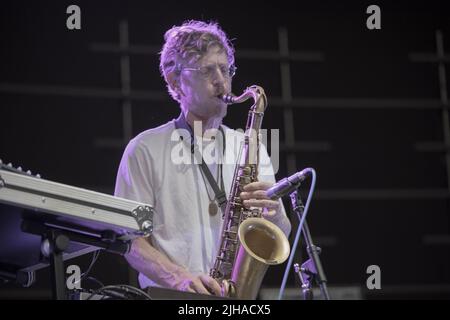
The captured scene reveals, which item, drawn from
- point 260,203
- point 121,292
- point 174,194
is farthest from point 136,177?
point 121,292

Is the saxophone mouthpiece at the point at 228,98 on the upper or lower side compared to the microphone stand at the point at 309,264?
upper

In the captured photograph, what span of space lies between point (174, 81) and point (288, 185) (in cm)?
104

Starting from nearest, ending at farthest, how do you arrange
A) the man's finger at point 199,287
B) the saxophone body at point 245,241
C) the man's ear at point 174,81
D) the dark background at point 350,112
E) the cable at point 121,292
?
the cable at point 121,292
the man's finger at point 199,287
the saxophone body at point 245,241
the man's ear at point 174,81
the dark background at point 350,112

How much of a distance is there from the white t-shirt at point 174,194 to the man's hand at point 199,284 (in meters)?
0.18

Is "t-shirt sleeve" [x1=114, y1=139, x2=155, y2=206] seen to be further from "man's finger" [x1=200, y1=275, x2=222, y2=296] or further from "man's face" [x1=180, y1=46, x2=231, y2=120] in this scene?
"man's finger" [x1=200, y1=275, x2=222, y2=296]

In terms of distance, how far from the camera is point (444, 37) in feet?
15.3

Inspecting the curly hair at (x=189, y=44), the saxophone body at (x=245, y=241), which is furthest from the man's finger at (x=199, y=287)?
the curly hair at (x=189, y=44)

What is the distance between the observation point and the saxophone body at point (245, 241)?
289 cm

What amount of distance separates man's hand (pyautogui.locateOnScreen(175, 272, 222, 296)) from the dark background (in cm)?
140

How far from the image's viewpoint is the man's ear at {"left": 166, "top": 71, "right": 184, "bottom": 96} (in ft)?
11.1

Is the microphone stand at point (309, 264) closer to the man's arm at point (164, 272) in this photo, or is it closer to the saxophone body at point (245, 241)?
the saxophone body at point (245, 241)
